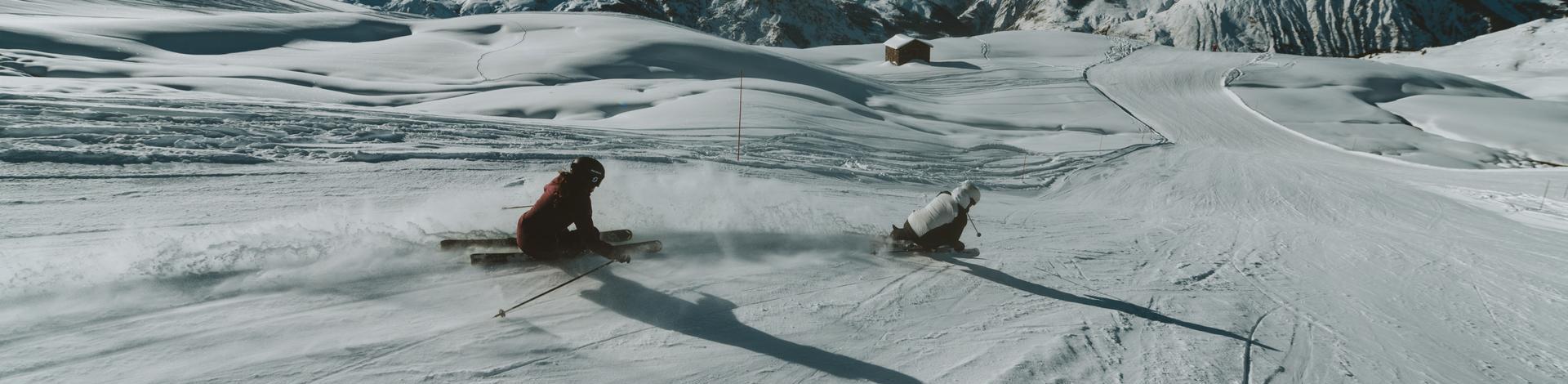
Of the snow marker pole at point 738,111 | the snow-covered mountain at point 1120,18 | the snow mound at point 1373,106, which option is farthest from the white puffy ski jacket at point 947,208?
the snow-covered mountain at point 1120,18

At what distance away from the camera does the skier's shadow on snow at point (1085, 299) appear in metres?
6.06

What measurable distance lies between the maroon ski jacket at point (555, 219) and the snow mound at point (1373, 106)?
27.9 m

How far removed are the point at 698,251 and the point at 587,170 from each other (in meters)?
1.62

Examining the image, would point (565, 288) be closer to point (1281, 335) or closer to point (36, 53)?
point (1281, 335)

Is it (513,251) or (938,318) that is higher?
(513,251)

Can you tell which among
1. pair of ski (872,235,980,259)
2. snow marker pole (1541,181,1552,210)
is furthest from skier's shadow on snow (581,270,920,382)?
snow marker pole (1541,181,1552,210)

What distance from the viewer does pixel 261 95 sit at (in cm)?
1505

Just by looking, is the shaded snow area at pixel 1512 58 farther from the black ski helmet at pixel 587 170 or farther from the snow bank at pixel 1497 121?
the black ski helmet at pixel 587 170

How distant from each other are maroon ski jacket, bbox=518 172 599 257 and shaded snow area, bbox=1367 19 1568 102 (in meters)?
58.0

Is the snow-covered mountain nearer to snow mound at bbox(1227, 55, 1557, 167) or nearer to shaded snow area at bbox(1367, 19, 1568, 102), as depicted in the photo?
shaded snow area at bbox(1367, 19, 1568, 102)

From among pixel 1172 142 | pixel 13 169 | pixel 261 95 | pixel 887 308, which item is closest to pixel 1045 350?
pixel 887 308

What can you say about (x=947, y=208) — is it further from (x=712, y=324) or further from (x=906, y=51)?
(x=906, y=51)

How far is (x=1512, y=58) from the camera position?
5562 centimetres

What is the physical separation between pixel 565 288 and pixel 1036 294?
4153 mm
